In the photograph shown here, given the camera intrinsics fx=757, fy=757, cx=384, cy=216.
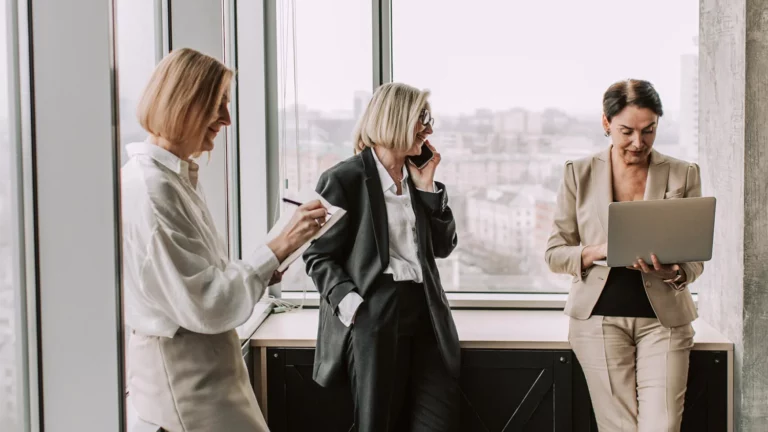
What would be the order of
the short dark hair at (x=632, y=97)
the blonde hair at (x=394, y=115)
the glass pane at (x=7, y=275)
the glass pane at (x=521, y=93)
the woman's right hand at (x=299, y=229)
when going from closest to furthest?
the glass pane at (x=7, y=275)
the woman's right hand at (x=299, y=229)
the short dark hair at (x=632, y=97)
the blonde hair at (x=394, y=115)
the glass pane at (x=521, y=93)

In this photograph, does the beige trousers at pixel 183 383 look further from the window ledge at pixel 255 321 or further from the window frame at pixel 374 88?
the window frame at pixel 374 88

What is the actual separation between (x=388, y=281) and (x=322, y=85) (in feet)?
4.62

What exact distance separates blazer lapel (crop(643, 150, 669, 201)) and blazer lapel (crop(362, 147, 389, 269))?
0.92 m

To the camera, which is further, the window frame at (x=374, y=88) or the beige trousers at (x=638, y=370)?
the window frame at (x=374, y=88)

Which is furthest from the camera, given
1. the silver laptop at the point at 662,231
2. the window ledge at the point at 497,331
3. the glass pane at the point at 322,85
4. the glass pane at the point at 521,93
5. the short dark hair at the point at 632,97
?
the glass pane at the point at 322,85

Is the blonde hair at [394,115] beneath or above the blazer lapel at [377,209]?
above

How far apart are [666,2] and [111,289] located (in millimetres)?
2923

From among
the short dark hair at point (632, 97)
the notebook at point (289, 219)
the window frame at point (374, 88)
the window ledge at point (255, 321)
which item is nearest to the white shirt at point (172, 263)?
the notebook at point (289, 219)

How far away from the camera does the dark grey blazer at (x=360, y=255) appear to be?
2.65 meters

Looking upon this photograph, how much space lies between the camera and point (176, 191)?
1660 millimetres

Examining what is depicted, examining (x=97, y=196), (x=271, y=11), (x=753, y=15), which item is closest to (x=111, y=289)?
(x=97, y=196)

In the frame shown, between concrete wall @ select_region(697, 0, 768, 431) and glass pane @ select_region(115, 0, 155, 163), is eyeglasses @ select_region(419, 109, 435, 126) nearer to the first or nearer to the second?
glass pane @ select_region(115, 0, 155, 163)

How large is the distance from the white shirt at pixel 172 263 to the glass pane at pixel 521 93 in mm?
2069

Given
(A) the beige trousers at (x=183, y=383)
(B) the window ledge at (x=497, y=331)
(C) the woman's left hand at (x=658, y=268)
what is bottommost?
(B) the window ledge at (x=497, y=331)
